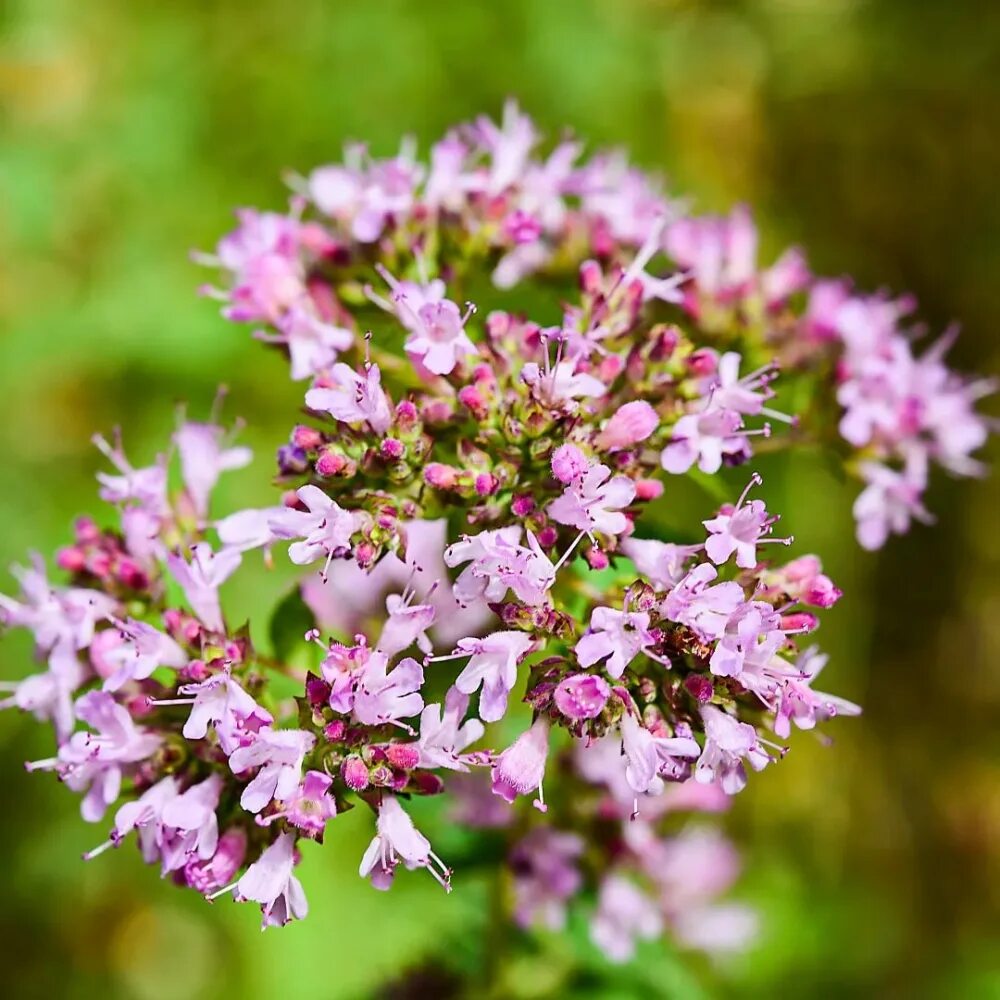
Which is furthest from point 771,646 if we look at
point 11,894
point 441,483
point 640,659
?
point 11,894

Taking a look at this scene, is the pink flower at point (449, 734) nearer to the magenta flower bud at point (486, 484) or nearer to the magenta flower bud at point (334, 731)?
the magenta flower bud at point (334, 731)

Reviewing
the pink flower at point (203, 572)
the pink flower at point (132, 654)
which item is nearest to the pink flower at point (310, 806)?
the pink flower at point (132, 654)

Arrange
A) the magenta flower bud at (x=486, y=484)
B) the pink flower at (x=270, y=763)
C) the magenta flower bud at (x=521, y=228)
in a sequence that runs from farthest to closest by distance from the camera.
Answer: the magenta flower bud at (x=521, y=228) → the magenta flower bud at (x=486, y=484) → the pink flower at (x=270, y=763)

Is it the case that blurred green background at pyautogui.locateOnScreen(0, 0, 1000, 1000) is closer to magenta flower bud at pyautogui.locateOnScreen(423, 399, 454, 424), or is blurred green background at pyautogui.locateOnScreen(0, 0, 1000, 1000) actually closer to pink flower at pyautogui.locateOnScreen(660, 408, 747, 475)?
pink flower at pyautogui.locateOnScreen(660, 408, 747, 475)

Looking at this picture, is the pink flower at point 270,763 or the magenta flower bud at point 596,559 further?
the magenta flower bud at point 596,559

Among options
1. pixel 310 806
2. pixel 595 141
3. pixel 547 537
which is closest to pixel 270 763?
pixel 310 806

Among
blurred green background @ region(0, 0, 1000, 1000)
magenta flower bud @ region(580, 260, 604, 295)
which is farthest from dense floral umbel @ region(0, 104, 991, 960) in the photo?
blurred green background @ region(0, 0, 1000, 1000)

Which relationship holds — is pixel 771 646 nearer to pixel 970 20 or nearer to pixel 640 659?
pixel 640 659
